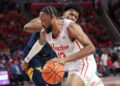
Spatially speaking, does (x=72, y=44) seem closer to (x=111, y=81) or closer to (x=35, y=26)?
(x=35, y=26)

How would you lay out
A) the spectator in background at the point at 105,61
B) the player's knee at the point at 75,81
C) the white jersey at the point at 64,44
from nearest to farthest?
the player's knee at the point at 75,81 < the white jersey at the point at 64,44 < the spectator in background at the point at 105,61

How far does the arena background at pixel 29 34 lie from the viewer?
35.9 ft

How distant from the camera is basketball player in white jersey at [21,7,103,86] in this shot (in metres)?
3.36

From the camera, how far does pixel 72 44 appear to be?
12.6 ft

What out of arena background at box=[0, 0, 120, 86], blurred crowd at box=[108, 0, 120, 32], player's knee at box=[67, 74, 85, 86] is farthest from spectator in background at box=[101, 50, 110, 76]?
player's knee at box=[67, 74, 85, 86]

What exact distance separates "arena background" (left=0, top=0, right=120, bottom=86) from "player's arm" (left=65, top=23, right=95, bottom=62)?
23.2ft

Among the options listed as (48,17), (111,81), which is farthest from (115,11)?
(48,17)

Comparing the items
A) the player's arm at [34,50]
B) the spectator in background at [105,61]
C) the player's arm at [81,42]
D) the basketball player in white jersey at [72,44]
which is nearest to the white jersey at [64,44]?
the basketball player in white jersey at [72,44]

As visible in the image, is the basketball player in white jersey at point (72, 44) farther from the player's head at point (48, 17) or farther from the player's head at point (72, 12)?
the player's head at point (72, 12)

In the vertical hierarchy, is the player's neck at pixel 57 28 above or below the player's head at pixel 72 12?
below

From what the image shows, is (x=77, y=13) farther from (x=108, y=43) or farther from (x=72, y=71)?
(x=108, y=43)

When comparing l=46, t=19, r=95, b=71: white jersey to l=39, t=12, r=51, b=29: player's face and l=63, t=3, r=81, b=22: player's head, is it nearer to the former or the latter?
l=39, t=12, r=51, b=29: player's face

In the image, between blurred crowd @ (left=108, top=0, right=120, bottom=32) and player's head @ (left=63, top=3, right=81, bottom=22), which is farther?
blurred crowd @ (left=108, top=0, right=120, bottom=32)

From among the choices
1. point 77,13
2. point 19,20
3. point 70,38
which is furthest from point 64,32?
point 19,20
